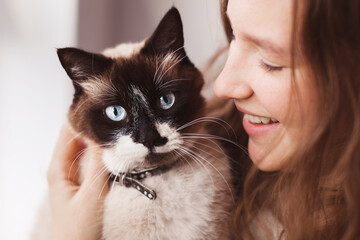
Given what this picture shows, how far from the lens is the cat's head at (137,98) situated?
35.5 inches

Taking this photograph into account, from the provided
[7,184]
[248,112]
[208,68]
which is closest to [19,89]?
[7,184]

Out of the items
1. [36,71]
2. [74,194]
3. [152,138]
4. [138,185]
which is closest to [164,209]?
[138,185]

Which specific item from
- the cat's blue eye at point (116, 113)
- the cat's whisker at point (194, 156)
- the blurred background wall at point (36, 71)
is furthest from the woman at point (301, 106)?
the blurred background wall at point (36, 71)

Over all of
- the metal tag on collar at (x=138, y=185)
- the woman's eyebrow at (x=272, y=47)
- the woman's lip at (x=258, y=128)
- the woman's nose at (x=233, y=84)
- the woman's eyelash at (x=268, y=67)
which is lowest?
the metal tag on collar at (x=138, y=185)

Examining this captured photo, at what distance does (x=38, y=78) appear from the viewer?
1304mm

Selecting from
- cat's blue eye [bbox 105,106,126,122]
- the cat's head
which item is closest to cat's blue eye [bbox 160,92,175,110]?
the cat's head

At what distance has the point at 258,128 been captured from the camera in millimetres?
935

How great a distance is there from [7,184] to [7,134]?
166mm

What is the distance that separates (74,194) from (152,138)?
0.35 meters

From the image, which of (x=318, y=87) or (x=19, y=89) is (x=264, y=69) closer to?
(x=318, y=87)

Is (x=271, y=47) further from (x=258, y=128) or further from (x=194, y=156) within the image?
(x=194, y=156)

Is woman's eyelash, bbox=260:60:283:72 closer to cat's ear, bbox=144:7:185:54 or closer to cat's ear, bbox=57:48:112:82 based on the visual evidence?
cat's ear, bbox=144:7:185:54

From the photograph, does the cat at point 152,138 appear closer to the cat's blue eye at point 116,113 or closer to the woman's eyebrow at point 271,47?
the cat's blue eye at point 116,113

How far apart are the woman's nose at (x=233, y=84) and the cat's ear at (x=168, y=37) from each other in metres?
0.18
